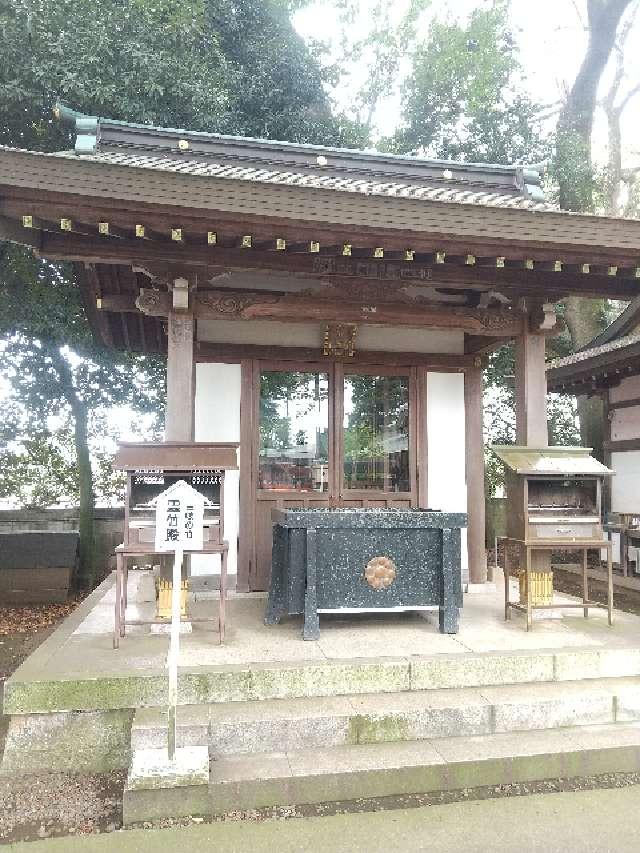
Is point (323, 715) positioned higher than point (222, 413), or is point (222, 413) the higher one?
point (222, 413)

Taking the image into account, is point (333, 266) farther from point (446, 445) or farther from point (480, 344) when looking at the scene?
point (446, 445)

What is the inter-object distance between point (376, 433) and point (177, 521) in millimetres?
3254

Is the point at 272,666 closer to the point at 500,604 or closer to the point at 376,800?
the point at 376,800

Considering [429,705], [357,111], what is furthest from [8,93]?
[429,705]

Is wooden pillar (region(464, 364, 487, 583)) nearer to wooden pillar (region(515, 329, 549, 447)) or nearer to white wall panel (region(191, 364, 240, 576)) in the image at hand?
wooden pillar (region(515, 329, 549, 447))

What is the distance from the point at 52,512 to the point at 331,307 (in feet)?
26.5

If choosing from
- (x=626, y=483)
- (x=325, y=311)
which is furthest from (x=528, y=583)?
(x=626, y=483)

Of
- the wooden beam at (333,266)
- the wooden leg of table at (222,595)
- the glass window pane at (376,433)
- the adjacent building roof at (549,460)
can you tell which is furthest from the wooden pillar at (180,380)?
the adjacent building roof at (549,460)

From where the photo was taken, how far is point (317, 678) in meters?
3.47

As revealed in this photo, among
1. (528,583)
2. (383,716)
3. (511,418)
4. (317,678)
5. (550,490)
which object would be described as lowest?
(383,716)

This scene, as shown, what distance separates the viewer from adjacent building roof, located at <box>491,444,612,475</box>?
466 cm

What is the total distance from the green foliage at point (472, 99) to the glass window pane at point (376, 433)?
806cm

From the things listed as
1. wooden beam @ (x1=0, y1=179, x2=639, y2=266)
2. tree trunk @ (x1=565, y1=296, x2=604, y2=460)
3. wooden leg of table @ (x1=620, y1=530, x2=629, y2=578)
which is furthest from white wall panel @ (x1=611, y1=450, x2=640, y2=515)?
wooden beam @ (x1=0, y1=179, x2=639, y2=266)

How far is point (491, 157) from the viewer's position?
1193 centimetres
